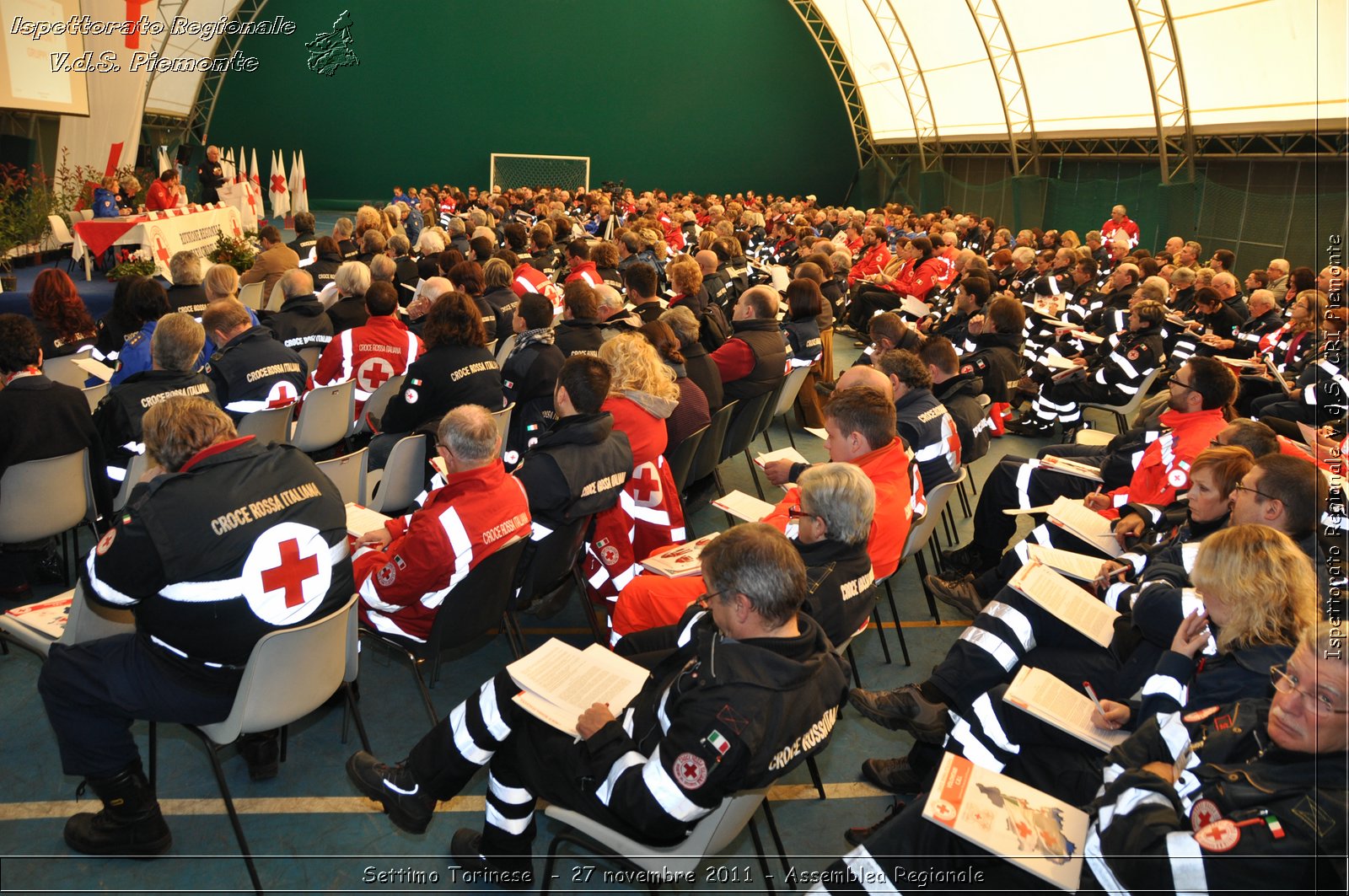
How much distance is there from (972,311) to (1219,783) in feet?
19.7

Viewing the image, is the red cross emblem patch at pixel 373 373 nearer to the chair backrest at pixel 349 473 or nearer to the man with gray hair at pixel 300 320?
the man with gray hair at pixel 300 320

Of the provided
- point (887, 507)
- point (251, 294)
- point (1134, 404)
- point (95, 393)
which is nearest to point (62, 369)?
point (95, 393)

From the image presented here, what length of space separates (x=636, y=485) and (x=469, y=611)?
1.19 meters

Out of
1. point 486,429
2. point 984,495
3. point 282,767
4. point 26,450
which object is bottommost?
point 282,767

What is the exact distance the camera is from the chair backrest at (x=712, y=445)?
482 cm

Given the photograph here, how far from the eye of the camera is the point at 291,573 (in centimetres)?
257

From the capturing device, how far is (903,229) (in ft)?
48.9

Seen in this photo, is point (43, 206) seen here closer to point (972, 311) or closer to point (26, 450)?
point (26, 450)

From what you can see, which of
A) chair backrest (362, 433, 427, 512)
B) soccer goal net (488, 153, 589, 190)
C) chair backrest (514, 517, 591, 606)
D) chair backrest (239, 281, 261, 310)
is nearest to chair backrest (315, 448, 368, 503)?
chair backrest (362, 433, 427, 512)

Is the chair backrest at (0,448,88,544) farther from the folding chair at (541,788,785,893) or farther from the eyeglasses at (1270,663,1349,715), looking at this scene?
the eyeglasses at (1270,663,1349,715)

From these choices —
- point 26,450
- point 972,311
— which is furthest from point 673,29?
point 26,450

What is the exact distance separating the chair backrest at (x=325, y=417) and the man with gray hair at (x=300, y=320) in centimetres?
109

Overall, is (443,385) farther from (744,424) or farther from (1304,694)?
(1304,694)

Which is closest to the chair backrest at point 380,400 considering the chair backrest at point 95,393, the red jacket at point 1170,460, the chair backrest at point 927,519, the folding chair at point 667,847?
the chair backrest at point 95,393
